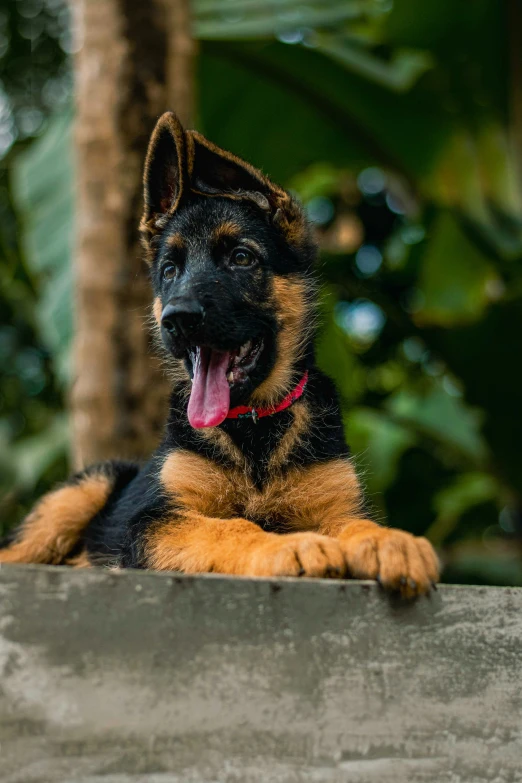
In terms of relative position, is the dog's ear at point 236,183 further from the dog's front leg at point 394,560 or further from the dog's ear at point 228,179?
the dog's front leg at point 394,560

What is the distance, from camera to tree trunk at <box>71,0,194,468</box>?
5.82m

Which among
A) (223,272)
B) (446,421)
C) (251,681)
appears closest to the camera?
(251,681)

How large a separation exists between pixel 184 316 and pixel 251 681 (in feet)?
4.02

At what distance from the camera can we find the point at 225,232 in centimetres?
352

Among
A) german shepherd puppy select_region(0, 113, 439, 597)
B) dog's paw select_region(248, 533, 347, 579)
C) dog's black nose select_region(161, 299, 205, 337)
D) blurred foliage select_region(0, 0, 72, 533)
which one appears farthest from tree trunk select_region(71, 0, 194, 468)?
blurred foliage select_region(0, 0, 72, 533)

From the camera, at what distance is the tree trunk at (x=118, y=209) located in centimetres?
582

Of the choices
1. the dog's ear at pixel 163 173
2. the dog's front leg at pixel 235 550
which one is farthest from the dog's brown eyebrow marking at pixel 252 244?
the dog's front leg at pixel 235 550

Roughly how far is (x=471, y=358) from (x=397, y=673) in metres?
5.43

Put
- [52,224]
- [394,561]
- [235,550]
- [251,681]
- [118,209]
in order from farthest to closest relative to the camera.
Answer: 1. [52,224]
2. [118,209]
3. [235,550]
4. [394,561]
5. [251,681]

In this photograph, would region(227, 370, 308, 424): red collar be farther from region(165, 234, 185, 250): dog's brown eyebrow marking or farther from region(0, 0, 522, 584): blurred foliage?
region(0, 0, 522, 584): blurred foliage

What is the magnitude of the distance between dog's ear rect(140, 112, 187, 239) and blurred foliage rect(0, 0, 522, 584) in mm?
3120

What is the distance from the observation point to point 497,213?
9359 millimetres

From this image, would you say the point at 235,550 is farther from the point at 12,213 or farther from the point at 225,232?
the point at 12,213

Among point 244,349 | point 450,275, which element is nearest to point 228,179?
point 244,349
